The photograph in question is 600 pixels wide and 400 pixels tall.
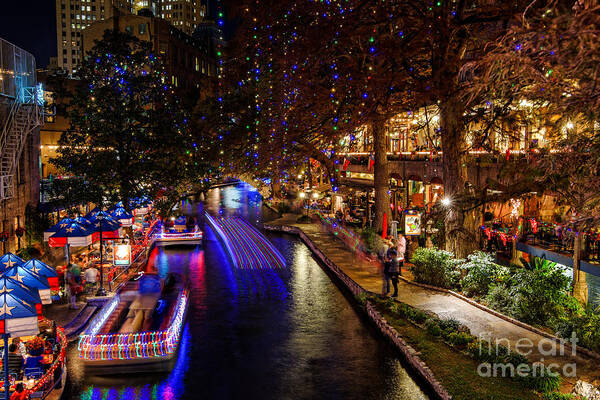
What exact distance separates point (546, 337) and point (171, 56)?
85.8 meters

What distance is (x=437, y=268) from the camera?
1972 centimetres

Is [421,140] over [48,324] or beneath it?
over

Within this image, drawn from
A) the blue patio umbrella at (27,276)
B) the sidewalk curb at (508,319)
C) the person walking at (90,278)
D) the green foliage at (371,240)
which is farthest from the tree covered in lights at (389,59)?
the blue patio umbrella at (27,276)

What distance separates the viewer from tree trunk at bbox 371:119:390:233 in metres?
29.6

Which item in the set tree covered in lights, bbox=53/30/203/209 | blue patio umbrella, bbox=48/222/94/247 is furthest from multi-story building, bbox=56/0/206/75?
blue patio umbrella, bbox=48/222/94/247

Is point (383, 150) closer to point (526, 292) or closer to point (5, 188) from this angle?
point (526, 292)

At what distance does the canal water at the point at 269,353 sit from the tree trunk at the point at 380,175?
762 centimetres

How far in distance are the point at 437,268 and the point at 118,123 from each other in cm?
1940

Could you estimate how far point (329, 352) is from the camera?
15727 mm

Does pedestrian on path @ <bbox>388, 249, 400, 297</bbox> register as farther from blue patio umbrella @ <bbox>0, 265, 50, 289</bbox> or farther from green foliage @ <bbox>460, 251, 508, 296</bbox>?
blue patio umbrella @ <bbox>0, 265, 50, 289</bbox>

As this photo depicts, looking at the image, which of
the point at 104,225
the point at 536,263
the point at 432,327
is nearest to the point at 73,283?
the point at 104,225

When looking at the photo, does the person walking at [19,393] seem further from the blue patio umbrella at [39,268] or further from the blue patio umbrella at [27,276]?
the blue patio umbrella at [39,268]

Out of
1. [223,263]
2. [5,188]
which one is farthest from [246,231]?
[5,188]

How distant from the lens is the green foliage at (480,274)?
17891mm
